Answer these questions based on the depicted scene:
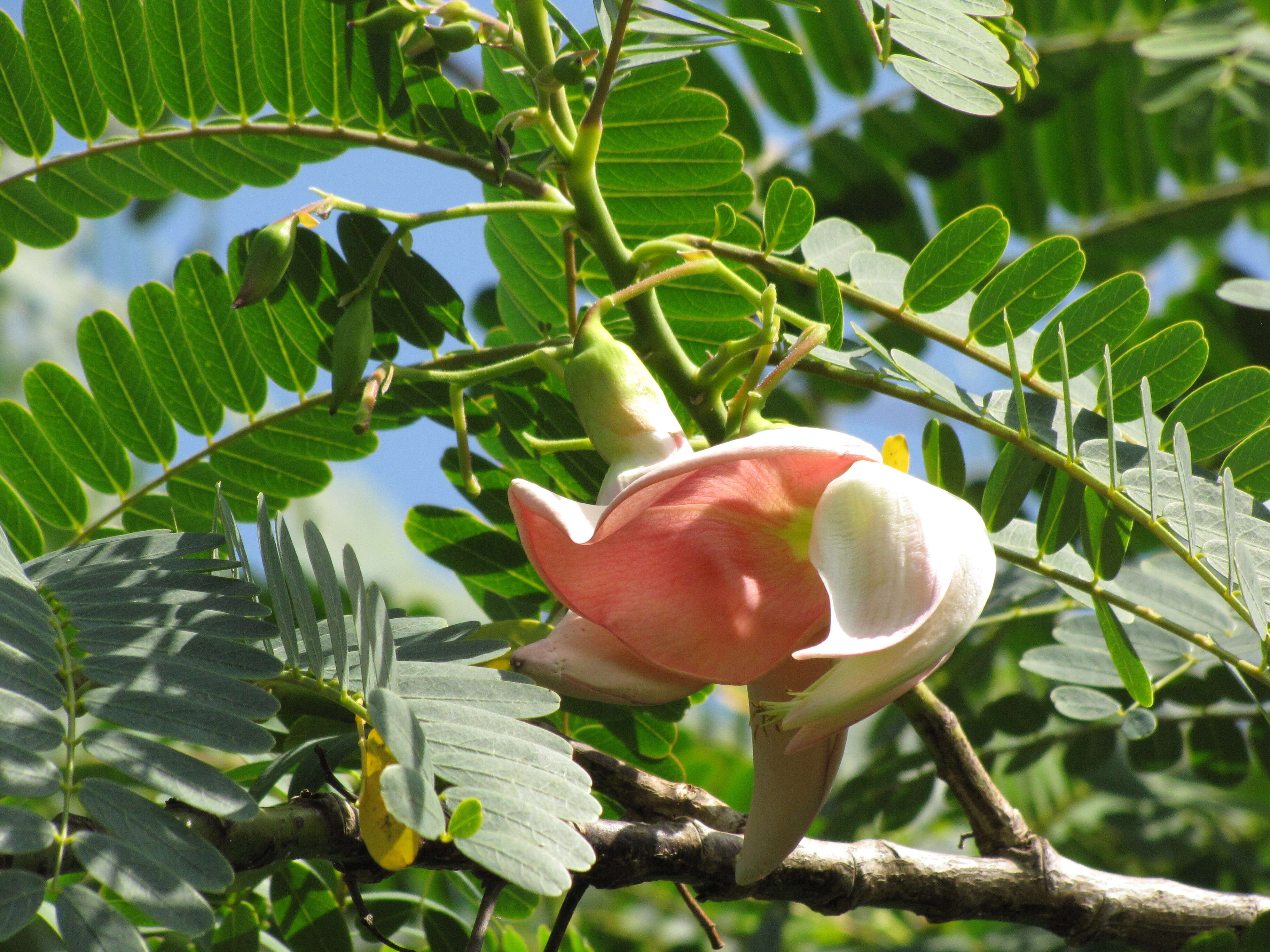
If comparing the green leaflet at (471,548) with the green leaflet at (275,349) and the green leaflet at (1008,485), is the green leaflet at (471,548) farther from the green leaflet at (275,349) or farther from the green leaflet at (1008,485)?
the green leaflet at (1008,485)

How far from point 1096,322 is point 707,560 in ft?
1.36

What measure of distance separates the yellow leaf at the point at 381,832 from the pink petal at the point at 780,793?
190 millimetres

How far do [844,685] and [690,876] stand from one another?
26cm

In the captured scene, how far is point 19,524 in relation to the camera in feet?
3.26

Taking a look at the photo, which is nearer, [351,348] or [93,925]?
[93,925]

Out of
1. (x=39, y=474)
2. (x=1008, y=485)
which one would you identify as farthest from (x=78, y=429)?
(x=1008, y=485)

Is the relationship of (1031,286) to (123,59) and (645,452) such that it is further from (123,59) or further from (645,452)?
(123,59)

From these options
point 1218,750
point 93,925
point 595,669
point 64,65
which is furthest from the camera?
point 1218,750

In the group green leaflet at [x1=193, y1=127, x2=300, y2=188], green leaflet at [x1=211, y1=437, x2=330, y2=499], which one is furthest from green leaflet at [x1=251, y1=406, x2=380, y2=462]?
green leaflet at [x1=193, y1=127, x2=300, y2=188]

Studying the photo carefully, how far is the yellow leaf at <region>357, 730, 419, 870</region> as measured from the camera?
623mm

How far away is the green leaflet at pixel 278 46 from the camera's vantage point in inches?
39.4

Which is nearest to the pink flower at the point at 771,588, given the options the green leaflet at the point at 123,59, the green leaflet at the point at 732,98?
the green leaflet at the point at 123,59

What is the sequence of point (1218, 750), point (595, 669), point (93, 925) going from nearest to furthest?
point (93, 925) → point (595, 669) → point (1218, 750)

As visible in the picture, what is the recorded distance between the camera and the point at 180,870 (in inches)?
19.4
